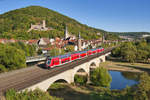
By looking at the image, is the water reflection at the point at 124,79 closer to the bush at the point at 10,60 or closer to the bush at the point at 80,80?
the bush at the point at 80,80

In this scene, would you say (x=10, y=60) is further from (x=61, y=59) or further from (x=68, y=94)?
(x=68, y=94)

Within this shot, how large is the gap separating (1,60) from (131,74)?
47169 millimetres

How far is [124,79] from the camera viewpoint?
57.4 meters

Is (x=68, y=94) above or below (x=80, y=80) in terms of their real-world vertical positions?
below

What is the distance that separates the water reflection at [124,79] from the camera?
5067cm

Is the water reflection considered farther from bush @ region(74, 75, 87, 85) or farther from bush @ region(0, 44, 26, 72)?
bush @ region(0, 44, 26, 72)

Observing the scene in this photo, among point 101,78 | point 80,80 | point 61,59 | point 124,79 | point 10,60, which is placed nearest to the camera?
point 10,60

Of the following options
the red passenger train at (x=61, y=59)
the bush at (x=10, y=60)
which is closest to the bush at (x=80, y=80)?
the red passenger train at (x=61, y=59)

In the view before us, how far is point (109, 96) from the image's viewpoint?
3778 centimetres

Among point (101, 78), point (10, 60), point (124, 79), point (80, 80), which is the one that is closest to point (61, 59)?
point (80, 80)

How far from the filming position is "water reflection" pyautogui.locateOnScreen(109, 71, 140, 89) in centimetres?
5067

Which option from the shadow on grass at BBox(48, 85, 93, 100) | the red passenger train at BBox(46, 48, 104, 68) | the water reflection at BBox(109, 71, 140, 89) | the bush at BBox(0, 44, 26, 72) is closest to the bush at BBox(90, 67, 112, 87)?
the water reflection at BBox(109, 71, 140, 89)

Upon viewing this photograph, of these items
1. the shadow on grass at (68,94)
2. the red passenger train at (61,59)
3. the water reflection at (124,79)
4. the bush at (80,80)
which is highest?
the red passenger train at (61,59)

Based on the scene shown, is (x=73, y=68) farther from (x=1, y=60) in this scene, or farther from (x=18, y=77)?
(x=1, y=60)
